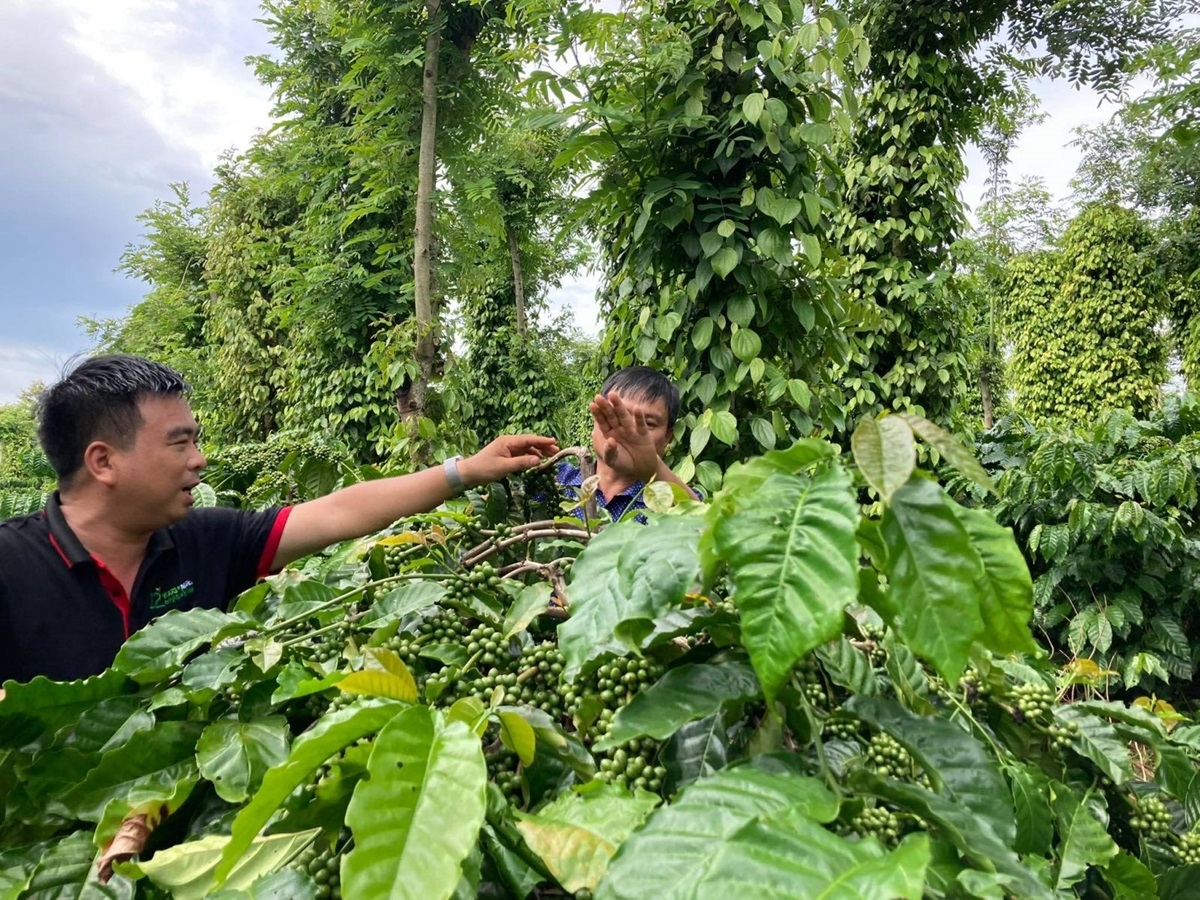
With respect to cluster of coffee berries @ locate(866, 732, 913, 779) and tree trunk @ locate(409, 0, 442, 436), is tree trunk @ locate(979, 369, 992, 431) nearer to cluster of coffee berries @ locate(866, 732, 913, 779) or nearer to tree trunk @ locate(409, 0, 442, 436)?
tree trunk @ locate(409, 0, 442, 436)

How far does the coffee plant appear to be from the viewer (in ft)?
1.66

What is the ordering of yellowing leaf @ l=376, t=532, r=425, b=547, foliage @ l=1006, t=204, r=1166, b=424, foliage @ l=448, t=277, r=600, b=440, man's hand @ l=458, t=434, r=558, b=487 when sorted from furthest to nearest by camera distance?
foliage @ l=448, t=277, r=600, b=440
foliage @ l=1006, t=204, r=1166, b=424
man's hand @ l=458, t=434, r=558, b=487
yellowing leaf @ l=376, t=532, r=425, b=547

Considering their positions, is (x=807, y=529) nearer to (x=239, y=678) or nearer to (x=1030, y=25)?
(x=239, y=678)

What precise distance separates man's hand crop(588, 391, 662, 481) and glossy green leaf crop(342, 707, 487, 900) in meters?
1.16

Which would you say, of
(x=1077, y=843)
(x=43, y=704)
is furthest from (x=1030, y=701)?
(x=43, y=704)

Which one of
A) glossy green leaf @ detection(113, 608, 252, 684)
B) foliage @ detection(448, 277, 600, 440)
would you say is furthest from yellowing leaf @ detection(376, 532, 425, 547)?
foliage @ detection(448, 277, 600, 440)

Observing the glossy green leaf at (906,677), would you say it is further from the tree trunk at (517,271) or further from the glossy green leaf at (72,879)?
the tree trunk at (517,271)

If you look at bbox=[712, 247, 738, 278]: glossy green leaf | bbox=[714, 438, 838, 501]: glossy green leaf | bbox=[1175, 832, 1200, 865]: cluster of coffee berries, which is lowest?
bbox=[1175, 832, 1200, 865]: cluster of coffee berries

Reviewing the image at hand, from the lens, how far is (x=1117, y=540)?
3.84m

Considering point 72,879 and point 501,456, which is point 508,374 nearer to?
point 501,456

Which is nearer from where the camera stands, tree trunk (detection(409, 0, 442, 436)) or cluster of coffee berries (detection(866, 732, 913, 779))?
cluster of coffee berries (detection(866, 732, 913, 779))

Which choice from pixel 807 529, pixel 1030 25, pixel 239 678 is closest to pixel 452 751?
pixel 807 529

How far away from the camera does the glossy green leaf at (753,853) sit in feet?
1.43

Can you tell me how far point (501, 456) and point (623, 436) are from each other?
412 mm
